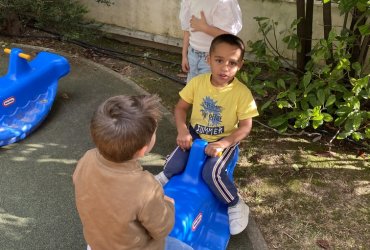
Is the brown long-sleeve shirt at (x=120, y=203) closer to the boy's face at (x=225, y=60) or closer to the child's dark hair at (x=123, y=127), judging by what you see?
the child's dark hair at (x=123, y=127)

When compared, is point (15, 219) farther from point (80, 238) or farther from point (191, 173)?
point (191, 173)

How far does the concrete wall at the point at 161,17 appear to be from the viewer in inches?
159

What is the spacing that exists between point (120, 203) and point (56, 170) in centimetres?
176

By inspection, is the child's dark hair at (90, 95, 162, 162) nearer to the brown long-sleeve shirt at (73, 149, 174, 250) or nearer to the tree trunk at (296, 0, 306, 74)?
the brown long-sleeve shirt at (73, 149, 174, 250)

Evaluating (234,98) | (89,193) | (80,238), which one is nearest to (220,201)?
(234,98)

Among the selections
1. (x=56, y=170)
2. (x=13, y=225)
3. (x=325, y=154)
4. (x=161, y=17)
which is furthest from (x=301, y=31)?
(x=13, y=225)

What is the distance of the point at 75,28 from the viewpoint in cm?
454

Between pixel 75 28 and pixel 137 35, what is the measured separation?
34.3 inches

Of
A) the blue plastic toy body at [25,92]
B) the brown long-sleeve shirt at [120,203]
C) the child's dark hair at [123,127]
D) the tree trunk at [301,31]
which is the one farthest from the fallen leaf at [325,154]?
the blue plastic toy body at [25,92]

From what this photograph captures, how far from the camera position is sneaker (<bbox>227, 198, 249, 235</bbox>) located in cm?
224

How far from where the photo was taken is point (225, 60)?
212 centimetres

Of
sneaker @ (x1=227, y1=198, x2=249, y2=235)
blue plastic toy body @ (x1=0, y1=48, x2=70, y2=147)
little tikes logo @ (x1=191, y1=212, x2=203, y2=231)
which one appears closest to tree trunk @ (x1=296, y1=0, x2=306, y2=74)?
sneaker @ (x1=227, y1=198, x2=249, y2=235)

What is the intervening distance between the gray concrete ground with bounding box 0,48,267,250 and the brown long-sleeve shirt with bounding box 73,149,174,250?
100 centimetres

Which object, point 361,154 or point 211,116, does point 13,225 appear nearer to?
point 211,116
